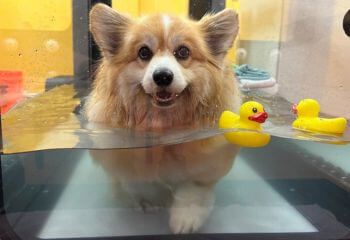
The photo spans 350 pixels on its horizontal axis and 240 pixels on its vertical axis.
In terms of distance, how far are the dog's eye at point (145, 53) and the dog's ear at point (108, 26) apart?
0.10 m

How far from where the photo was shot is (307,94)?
1822 millimetres

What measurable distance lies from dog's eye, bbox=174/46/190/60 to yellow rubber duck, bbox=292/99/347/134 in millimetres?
393

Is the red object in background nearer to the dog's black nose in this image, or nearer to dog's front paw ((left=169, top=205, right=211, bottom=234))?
the dog's black nose

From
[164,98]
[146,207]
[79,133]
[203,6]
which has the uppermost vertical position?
[203,6]

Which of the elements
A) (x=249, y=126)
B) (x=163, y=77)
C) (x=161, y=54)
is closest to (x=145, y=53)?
(x=161, y=54)

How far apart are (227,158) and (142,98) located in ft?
1.12

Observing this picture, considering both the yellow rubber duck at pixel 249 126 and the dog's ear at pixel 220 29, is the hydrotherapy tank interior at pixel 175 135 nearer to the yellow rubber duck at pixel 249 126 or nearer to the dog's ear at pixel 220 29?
the yellow rubber duck at pixel 249 126

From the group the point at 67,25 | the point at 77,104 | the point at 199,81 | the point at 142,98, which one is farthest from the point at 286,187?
the point at 67,25

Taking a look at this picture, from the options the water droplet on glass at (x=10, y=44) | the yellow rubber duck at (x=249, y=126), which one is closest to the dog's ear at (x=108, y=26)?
the water droplet on glass at (x=10, y=44)

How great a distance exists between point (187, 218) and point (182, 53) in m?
0.53

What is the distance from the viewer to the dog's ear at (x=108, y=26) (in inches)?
51.2

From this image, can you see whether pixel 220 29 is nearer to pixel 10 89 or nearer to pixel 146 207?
pixel 146 207

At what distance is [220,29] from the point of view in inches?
53.6

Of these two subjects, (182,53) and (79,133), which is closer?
(79,133)
